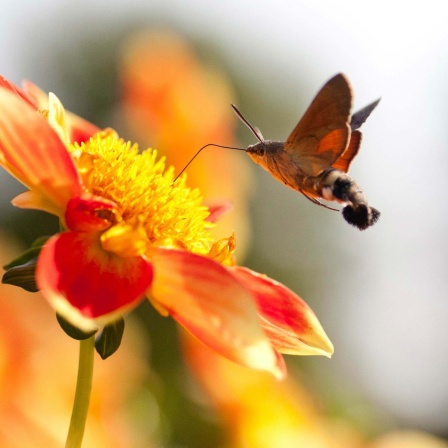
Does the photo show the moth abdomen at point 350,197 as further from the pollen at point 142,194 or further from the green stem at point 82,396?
the green stem at point 82,396

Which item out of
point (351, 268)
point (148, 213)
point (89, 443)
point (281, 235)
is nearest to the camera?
point (148, 213)

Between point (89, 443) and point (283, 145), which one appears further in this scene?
point (89, 443)

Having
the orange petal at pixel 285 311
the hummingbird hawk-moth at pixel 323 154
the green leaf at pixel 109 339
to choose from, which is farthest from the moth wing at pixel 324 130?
the green leaf at pixel 109 339

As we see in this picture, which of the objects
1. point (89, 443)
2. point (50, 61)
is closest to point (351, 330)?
point (50, 61)

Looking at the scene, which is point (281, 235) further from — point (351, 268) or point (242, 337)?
point (242, 337)

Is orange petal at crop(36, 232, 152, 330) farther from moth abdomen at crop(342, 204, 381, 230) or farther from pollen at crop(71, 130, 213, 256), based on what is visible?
→ moth abdomen at crop(342, 204, 381, 230)

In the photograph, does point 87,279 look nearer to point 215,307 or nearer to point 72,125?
point 215,307

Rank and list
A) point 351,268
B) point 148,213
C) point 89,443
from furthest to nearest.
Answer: point 351,268 → point 89,443 → point 148,213
